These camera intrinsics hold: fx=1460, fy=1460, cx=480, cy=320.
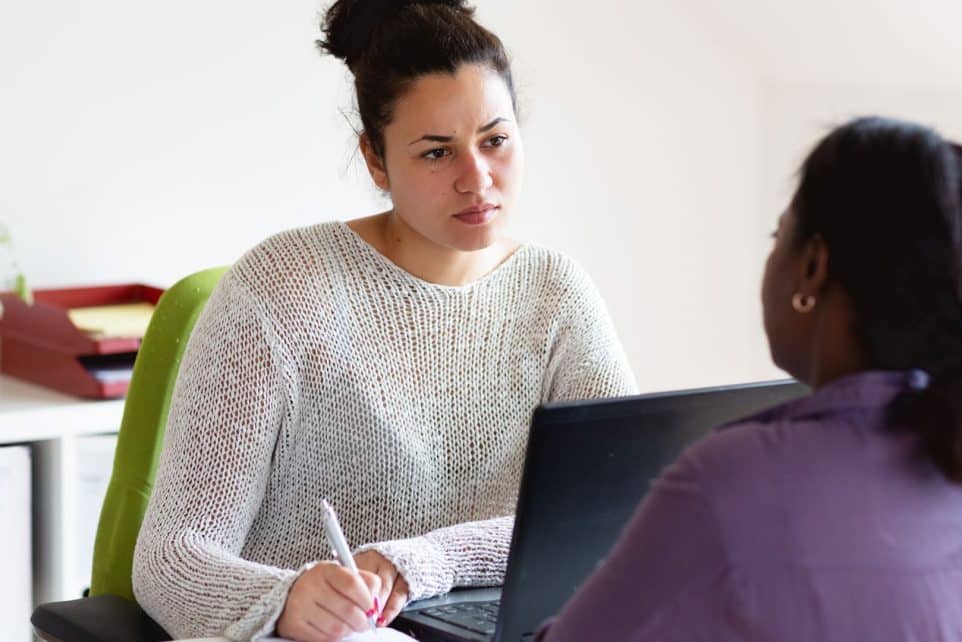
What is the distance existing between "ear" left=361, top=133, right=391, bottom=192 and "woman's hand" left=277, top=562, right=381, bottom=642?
0.59m

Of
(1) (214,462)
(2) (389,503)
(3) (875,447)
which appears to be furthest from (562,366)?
(3) (875,447)

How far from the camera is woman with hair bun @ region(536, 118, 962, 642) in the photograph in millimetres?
903

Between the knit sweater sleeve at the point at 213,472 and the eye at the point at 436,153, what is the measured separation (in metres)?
0.26

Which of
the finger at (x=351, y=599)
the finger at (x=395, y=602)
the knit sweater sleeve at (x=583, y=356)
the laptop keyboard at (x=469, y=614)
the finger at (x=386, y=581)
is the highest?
the knit sweater sleeve at (x=583, y=356)

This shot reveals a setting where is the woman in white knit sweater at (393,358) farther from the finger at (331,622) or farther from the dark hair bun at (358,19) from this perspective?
the finger at (331,622)

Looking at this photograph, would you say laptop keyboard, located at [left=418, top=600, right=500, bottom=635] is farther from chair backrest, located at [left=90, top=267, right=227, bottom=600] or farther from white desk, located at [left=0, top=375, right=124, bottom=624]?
white desk, located at [left=0, top=375, right=124, bottom=624]

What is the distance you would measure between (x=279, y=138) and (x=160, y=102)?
0.26 m

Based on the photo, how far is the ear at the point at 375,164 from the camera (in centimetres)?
175

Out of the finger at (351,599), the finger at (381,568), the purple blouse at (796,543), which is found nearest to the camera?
the purple blouse at (796,543)

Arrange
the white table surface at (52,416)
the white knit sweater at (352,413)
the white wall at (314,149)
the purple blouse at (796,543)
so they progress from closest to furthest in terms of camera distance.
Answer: the purple blouse at (796,543), the white knit sweater at (352,413), the white table surface at (52,416), the white wall at (314,149)

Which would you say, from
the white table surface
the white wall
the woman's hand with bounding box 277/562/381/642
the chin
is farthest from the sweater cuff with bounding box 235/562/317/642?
the white table surface

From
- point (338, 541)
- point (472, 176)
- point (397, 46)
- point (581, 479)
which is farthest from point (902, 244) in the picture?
point (397, 46)

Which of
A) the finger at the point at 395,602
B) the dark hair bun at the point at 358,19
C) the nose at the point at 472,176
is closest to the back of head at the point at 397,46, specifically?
the dark hair bun at the point at 358,19

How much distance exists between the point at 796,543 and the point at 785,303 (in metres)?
0.19
